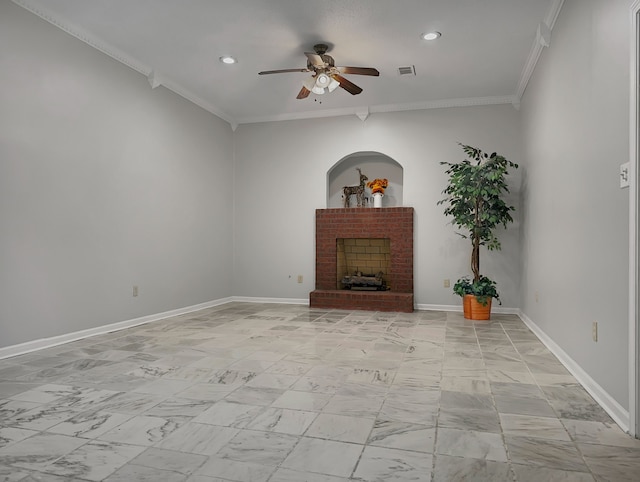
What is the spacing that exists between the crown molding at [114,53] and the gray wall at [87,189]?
61 mm

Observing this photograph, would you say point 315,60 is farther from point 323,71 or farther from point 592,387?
point 592,387

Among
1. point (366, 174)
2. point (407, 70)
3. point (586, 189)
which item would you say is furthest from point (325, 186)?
point (586, 189)

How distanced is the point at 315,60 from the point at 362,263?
3385 millimetres

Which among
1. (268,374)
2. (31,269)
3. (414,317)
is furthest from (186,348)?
(414,317)

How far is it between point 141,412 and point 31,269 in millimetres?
2013

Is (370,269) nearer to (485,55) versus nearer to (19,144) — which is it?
(485,55)

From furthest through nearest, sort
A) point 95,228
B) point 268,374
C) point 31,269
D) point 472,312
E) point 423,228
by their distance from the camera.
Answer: point 423,228, point 472,312, point 95,228, point 31,269, point 268,374

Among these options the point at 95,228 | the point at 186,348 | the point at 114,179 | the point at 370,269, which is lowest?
the point at 186,348

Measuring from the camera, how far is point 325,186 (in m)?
6.48

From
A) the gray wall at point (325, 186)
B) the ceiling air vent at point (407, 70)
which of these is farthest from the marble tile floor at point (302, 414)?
the ceiling air vent at point (407, 70)

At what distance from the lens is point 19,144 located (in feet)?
11.3

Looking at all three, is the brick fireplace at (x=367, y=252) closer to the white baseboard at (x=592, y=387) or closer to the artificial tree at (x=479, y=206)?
the artificial tree at (x=479, y=206)

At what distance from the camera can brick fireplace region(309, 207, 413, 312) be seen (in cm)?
593

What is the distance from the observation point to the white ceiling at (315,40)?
361 centimetres
